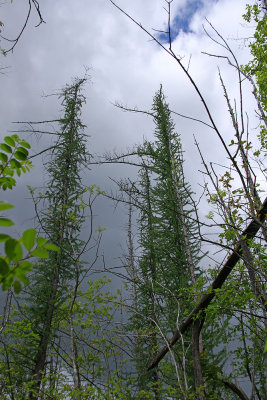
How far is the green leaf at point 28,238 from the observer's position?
1.83 ft

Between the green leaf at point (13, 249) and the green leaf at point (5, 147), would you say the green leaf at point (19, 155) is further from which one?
the green leaf at point (13, 249)

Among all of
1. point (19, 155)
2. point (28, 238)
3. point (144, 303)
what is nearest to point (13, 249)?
point (28, 238)

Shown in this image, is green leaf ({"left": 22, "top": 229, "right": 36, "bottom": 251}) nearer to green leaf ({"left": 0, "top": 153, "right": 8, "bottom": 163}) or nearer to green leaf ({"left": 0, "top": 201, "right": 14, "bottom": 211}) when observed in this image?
green leaf ({"left": 0, "top": 201, "right": 14, "bottom": 211})

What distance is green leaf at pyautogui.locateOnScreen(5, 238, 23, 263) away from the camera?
518mm

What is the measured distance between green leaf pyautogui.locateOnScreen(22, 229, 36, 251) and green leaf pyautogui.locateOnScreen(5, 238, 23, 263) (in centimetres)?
2

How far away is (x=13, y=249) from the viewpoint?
54cm

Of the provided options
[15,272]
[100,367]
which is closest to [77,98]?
[100,367]

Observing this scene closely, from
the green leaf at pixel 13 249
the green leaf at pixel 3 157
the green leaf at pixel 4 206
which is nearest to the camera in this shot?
the green leaf at pixel 13 249

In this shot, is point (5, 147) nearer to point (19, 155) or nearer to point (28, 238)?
point (19, 155)

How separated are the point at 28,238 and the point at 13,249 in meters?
0.04

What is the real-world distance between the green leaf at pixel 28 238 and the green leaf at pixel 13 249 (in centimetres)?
2

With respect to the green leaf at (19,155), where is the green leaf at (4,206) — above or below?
below

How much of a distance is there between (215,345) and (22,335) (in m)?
6.12

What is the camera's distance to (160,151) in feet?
37.5
